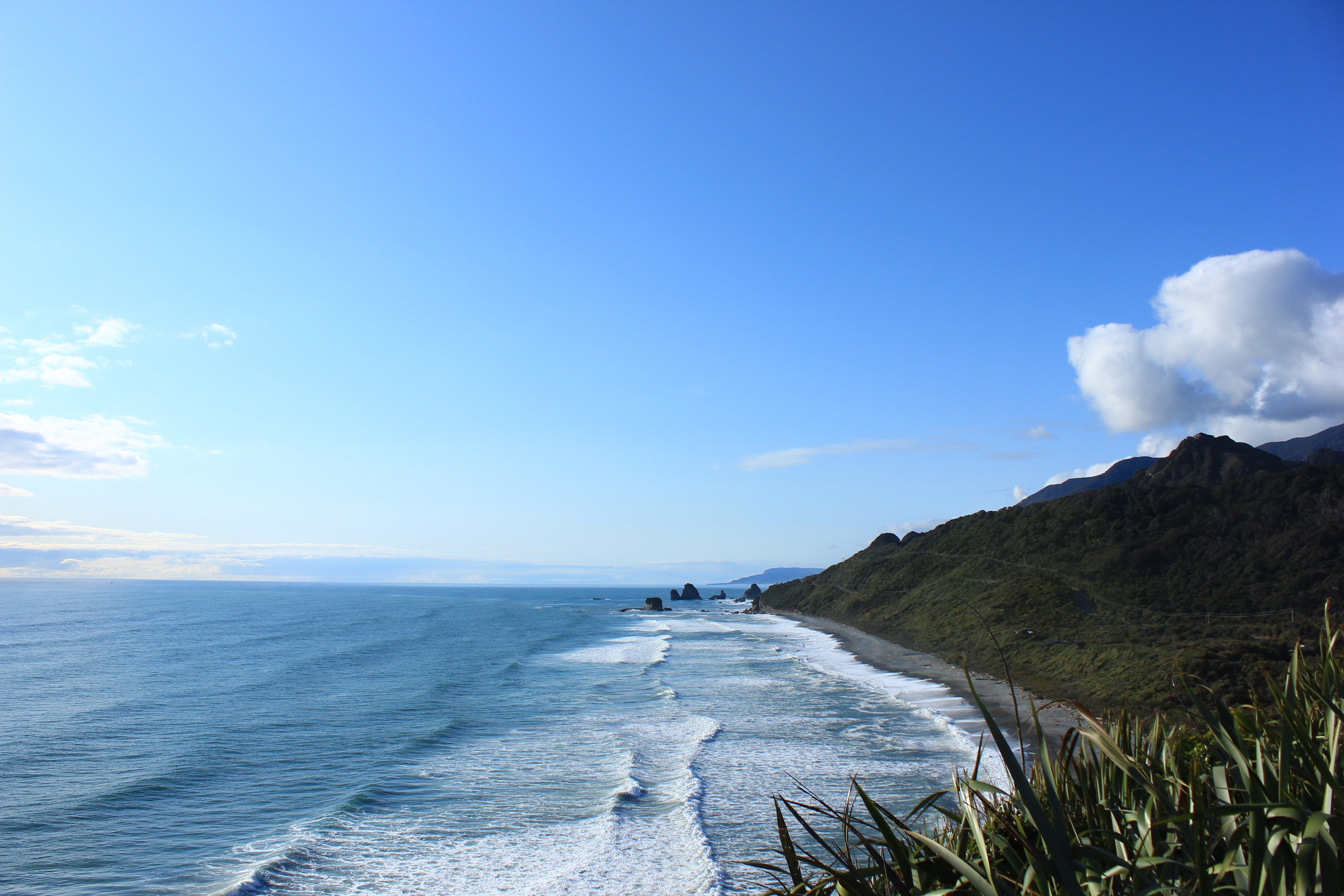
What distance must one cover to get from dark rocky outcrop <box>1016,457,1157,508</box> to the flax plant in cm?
16362

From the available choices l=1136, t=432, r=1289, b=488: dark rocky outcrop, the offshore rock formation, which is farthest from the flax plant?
the offshore rock formation

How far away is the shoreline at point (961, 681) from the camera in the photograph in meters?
24.0

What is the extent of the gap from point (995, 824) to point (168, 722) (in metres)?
32.5

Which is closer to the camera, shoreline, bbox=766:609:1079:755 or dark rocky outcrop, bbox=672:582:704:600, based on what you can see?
shoreline, bbox=766:609:1079:755

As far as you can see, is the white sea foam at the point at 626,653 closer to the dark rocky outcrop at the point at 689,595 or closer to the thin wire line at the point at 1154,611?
the thin wire line at the point at 1154,611

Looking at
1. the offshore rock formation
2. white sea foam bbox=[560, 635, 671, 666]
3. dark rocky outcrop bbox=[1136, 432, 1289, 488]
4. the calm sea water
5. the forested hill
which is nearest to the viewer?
the calm sea water

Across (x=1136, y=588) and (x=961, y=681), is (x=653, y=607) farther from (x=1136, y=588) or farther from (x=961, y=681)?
(x=961, y=681)

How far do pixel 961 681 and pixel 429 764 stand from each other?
25.9m

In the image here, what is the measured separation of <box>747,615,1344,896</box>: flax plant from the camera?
3.11 m

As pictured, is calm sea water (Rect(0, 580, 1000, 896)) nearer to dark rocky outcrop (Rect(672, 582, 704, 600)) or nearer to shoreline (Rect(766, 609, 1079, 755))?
shoreline (Rect(766, 609, 1079, 755))

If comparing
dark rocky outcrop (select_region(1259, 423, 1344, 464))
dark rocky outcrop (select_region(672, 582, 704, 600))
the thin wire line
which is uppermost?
dark rocky outcrop (select_region(1259, 423, 1344, 464))

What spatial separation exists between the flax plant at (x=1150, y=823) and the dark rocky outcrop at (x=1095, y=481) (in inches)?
6442

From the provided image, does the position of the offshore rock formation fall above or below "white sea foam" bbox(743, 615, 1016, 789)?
below

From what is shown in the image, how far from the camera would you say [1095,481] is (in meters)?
170
